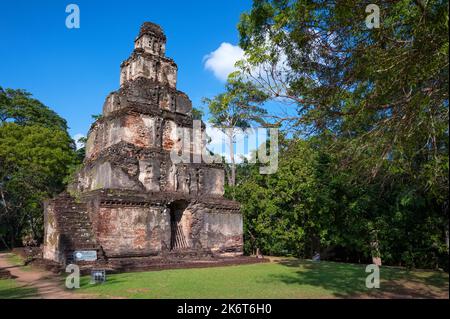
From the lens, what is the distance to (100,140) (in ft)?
65.6

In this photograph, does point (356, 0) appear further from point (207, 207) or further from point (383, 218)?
point (207, 207)

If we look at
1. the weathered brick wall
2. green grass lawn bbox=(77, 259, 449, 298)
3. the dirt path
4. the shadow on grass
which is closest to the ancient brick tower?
the weathered brick wall

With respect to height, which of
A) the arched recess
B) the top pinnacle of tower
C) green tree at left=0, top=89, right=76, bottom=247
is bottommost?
the arched recess

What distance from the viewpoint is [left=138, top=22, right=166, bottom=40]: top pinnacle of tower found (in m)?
21.0

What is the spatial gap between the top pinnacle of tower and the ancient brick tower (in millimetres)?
60

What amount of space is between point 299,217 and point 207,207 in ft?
17.3

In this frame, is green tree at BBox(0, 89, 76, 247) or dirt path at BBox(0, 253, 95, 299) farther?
green tree at BBox(0, 89, 76, 247)

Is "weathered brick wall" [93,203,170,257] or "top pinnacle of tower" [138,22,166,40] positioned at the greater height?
"top pinnacle of tower" [138,22,166,40]

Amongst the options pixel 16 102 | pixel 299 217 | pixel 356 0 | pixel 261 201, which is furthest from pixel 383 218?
pixel 16 102

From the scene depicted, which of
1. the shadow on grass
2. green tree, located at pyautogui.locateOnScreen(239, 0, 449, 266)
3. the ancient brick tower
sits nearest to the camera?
green tree, located at pyautogui.locateOnScreen(239, 0, 449, 266)

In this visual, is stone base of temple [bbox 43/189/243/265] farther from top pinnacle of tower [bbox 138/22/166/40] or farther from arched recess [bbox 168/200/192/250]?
top pinnacle of tower [bbox 138/22/166/40]

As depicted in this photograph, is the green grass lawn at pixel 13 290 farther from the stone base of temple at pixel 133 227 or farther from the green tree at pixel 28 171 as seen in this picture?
the green tree at pixel 28 171

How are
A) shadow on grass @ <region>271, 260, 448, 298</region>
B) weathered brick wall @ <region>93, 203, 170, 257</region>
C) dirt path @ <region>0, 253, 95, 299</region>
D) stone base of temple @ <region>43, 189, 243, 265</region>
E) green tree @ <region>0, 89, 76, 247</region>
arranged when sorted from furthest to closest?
1. green tree @ <region>0, 89, 76, 247</region>
2. weathered brick wall @ <region>93, 203, 170, 257</region>
3. stone base of temple @ <region>43, 189, 243, 265</region>
4. dirt path @ <region>0, 253, 95, 299</region>
5. shadow on grass @ <region>271, 260, 448, 298</region>
